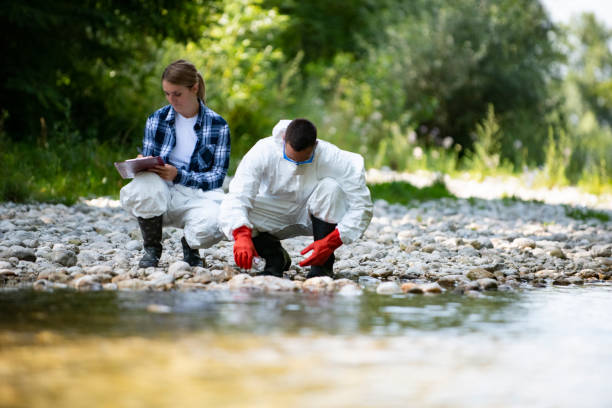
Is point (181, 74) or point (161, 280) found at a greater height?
point (181, 74)

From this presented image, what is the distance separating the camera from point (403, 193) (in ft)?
29.7

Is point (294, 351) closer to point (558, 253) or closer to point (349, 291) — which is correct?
point (349, 291)

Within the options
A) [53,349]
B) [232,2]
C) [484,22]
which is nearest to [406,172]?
[232,2]

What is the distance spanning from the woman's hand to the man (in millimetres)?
319

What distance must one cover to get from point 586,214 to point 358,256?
13.6 ft

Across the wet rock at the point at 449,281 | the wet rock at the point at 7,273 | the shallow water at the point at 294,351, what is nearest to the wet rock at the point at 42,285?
the shallow water at the point at 294,351

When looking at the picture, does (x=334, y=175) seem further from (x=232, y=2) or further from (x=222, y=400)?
(x=232, y=2)

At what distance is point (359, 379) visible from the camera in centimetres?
208

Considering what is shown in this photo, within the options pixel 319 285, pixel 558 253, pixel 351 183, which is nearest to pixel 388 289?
pixel 319 285

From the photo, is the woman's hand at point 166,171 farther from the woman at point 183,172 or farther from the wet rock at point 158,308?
the wet rock at point 158,308

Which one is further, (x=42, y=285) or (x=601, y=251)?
(x=601, y=251)

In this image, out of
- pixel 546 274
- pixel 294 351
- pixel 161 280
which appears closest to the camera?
pixel 294 351

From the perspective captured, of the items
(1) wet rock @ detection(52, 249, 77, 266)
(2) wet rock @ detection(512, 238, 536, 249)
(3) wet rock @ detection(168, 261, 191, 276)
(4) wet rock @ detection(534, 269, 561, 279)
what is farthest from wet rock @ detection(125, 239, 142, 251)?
(2) wet rock @ detection(512, 238, 536, 249)

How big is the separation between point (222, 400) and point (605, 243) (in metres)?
5.05
